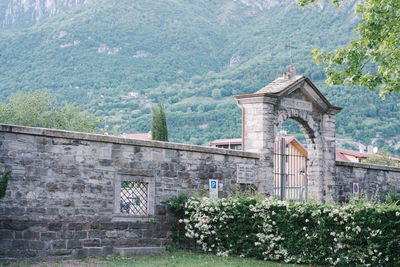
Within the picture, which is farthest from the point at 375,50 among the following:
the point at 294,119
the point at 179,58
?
the point at 179,58

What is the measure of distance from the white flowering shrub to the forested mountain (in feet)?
181

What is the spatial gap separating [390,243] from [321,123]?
8.26m

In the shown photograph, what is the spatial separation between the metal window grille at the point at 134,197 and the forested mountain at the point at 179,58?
180 ft

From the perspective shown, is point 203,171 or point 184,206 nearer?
point 184,206

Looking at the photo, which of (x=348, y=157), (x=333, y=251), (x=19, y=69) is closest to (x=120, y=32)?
(x=19, y=69)

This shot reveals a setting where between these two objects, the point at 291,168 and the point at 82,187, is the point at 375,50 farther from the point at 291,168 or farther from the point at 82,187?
the point at 82,187

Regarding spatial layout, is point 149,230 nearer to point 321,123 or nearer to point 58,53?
point 321,123

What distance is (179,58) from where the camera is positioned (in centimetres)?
10250

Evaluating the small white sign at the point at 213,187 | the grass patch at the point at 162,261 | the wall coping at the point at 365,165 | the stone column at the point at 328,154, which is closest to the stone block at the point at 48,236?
the grass patch at the point at 162,261

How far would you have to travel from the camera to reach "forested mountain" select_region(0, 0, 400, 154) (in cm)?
7288

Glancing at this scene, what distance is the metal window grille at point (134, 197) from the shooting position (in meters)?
12.5

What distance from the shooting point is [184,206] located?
42.1 feet

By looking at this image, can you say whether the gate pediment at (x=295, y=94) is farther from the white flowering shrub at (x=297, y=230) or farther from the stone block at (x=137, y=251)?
the stone block at (x=137, y=251)

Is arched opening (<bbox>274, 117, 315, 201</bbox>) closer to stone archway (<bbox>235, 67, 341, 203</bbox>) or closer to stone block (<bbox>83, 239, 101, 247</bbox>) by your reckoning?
stone archway (<bbox>235, 67, 341, 203</bbox>)
